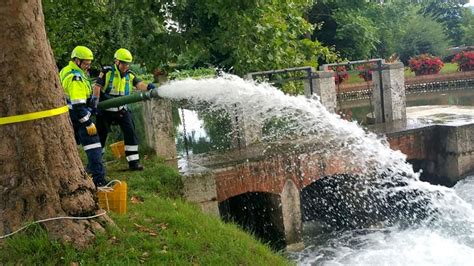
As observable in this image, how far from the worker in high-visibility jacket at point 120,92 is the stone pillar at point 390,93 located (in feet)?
18.1

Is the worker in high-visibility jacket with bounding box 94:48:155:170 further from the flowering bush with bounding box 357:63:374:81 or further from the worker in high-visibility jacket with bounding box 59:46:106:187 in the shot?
the flowering bush with bounding box 357:63:374:81

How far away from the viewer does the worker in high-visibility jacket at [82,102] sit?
6.51 m

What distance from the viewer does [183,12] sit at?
12078 mm

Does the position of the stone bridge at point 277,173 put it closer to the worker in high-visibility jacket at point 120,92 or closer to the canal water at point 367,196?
the canal water at point 367,196

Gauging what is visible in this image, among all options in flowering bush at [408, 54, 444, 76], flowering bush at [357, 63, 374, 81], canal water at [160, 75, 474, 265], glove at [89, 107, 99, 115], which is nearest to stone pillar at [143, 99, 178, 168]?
canal water at [160, 75, 474, 265]

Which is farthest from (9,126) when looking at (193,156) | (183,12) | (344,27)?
(344,27)

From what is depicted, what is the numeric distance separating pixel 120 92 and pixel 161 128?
1012 mm

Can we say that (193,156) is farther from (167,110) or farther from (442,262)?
(442,262)

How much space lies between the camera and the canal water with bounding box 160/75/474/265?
25.8 ft

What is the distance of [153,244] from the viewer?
4941mm

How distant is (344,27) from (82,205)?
24046mm

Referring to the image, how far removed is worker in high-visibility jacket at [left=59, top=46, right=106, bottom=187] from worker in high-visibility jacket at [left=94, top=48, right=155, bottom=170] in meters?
0.61

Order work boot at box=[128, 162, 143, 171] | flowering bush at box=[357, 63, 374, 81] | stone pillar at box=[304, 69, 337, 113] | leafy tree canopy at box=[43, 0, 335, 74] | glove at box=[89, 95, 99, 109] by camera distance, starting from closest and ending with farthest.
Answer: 1. glove at box=[89, 95, 99, 109]
2. work boot at box=[128, 162, 143, 171]
3. stone pillar at box=[304, 69, 337, 113]
4. leafy tree canopy at box=[43, 0, 335, 74]
5. flowering bush at box=[357, 63, 374, 81]

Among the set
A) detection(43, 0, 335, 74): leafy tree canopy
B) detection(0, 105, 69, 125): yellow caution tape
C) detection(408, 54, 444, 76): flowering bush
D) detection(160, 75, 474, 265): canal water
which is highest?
detection(43, 0, 335, 74): leafy tree canopy
